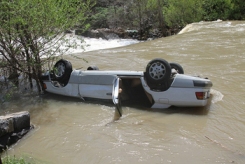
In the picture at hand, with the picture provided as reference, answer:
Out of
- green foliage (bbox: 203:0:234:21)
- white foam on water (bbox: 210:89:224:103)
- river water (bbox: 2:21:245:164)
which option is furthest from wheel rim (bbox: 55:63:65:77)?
green foliage (bbox: 203:0:234:21)

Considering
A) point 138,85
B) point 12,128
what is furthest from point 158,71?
point 12,128

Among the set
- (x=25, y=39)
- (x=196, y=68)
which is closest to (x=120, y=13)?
(x=196, y=68)

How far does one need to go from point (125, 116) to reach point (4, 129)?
2572mm

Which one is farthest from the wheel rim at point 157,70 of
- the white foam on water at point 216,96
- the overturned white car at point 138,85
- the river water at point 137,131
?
the white foam on water at point 216,96

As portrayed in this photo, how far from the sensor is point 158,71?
6770mm

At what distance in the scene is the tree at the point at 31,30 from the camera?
7.61 meters

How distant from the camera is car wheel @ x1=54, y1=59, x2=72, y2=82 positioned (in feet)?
26.4

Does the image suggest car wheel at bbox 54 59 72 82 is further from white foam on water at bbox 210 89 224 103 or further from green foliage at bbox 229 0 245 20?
green foliage at bbox 229 0 245 20

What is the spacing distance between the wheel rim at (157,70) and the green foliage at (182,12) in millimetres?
21520

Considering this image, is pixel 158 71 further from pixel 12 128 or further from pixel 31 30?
pixel 31 30

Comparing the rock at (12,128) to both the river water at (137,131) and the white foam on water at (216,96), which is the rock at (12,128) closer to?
the river water at (137,131)

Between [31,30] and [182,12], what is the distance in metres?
21.8

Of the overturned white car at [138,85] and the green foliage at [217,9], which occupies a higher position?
the green foliage at [217,9]

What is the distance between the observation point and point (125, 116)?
22.6ft
